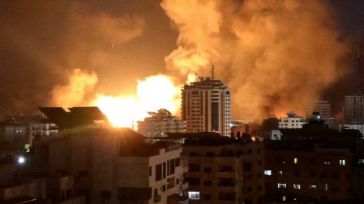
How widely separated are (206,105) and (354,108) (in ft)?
58.9

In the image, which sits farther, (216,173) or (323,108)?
(323,108)

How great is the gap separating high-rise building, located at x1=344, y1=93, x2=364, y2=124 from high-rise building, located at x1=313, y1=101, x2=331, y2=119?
193cm

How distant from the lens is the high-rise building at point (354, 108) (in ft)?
193

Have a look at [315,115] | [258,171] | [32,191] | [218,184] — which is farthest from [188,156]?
[315,115]

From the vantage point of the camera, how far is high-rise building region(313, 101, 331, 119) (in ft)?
180

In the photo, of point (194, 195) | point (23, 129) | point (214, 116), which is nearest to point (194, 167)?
point (194, 195)

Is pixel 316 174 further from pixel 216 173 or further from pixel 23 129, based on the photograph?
pixel 23 129

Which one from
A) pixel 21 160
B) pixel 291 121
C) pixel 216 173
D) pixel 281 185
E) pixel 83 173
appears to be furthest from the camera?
pixel 291 121

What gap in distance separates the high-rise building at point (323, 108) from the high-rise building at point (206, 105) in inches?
359

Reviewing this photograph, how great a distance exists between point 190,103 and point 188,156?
3137cm

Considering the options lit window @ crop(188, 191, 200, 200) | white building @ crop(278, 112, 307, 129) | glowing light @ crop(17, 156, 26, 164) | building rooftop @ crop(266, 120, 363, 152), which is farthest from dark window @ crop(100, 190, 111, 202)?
white building @ crop(278, 112, 307, 129)

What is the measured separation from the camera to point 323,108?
57562 mm

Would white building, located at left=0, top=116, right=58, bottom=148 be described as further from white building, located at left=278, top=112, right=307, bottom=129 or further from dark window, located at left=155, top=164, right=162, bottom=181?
dark window, located at left=155, top=164, right=162, bottom=181

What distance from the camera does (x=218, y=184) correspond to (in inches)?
784
